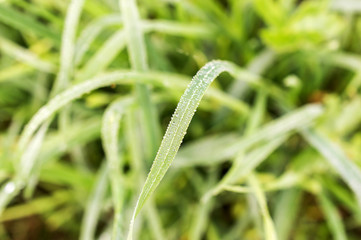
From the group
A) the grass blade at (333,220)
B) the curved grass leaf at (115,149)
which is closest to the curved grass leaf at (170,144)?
the curved grass leaf at (115,149)

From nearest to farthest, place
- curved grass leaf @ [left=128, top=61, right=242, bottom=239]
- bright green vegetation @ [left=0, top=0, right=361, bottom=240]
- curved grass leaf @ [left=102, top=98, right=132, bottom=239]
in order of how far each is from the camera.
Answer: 1. curved grass leaf @ [left=128, top=61, right=242, bottom=239]
2. curved grass leaf @ [left=102, top=98, right=132, bottom=239]
3. bright green vegetation @ [left=0, top=0, right=361, bottom=240]

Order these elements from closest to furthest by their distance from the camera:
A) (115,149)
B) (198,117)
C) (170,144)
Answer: (170,144) < (115,149) < (198,117)

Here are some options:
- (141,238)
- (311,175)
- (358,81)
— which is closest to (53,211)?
(141,238)

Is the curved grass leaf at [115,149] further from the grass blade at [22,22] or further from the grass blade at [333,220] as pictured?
the grass blade at [333,220]

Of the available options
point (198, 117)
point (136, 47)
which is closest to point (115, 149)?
point (136, 47)

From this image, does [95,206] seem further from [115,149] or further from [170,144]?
[170,144]

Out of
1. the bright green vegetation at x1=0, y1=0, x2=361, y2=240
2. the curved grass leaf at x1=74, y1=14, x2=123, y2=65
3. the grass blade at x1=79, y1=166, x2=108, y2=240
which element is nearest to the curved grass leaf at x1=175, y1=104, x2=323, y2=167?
the bright green vegetation at x1=0, y1=0, x2=361, y2=240

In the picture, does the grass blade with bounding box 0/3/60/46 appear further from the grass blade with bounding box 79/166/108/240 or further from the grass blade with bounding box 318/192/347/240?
the grass blade with bounding box 318/192/347/240

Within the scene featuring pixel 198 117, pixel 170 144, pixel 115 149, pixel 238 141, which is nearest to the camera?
pixel 170 144
